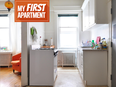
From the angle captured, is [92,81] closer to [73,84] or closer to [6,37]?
[73,84]

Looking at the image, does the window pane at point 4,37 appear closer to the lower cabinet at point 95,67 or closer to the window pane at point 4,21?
the window pane at point 4,21

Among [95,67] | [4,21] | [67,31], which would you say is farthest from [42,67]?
[4,21]

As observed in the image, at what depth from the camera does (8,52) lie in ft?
14.3

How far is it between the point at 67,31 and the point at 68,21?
464mm

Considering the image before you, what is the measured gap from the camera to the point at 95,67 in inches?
102

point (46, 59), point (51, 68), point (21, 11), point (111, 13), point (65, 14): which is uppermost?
point (65, 14)

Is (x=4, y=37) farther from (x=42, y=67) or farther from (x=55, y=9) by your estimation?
(x=42, y=67)

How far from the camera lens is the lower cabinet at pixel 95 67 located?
2.57 m

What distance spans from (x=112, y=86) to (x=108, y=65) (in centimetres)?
47

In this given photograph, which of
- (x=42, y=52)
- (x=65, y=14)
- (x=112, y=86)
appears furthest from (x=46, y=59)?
(x=65, y=14)

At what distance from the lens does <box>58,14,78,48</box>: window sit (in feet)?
15.8

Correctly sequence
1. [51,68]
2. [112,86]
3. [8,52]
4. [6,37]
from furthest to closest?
[6,37] → [8,52] → [51,68] → [112,86]

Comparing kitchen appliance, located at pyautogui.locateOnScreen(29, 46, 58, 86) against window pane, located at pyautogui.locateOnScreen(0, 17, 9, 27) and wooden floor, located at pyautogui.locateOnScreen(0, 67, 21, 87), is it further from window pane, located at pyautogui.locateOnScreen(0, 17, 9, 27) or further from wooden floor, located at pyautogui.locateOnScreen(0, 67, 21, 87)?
window pane, located at pyautogui.locateOnScreen(0, 17, 9, 27)

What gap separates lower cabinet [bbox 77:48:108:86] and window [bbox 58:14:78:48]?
223 centimetres
